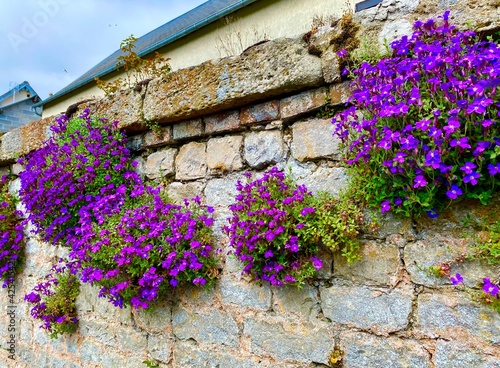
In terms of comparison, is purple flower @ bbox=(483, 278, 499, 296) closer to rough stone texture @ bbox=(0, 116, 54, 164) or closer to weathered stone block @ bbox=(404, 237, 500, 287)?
weathered stone block @ bbox=(404, 237, 500, 287)

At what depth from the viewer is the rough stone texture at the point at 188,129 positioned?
2.27 metres

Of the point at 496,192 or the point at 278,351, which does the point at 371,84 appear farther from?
the point at 278,351

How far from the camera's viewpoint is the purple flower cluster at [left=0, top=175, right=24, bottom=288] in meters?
3.21

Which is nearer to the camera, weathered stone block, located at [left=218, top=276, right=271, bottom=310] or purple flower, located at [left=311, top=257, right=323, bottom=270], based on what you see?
purple flower, located at [left=311, top=257, right=323, bottom=270]

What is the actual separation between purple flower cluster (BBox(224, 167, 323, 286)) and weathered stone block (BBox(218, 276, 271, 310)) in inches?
4.0

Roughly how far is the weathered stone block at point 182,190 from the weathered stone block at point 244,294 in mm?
528

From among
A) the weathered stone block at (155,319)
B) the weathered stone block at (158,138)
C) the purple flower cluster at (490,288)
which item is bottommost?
the weathered stone block at (155,319)

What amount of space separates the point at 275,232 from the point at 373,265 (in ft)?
1.39

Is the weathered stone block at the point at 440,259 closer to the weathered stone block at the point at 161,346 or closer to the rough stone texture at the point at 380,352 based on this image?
the rough stone texture at the point at 380,352

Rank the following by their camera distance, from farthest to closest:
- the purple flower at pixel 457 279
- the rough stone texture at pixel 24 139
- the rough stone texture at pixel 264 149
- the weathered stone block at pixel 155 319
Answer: the rough stone texture at pixel 24 139 < the weathered stone block at pixel 155 319 < the rough stone texture at pixel 264 149 < the purple flower at pixel 457 279

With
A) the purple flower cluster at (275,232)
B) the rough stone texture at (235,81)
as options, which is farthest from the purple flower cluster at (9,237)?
the purple flower cluster at (275,232)

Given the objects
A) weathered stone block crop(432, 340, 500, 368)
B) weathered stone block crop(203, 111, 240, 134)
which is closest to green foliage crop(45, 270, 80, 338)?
weathered stone block crop(203, 111, 240, 134)

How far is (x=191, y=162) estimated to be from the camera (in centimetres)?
229

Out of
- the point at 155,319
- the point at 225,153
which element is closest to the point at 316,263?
the point at 225,153
